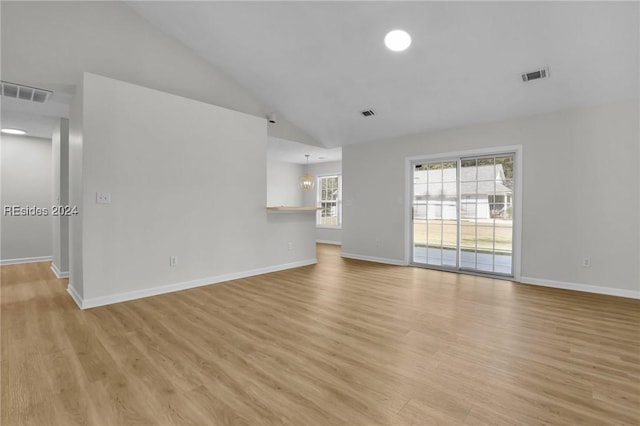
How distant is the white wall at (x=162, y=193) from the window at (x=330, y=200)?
423 centimetres

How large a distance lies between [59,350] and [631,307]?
5605 mm

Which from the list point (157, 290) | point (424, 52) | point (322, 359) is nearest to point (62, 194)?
point (157, 290)

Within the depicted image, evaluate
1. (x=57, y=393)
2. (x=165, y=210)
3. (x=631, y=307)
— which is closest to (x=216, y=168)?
(x=165, y=210)

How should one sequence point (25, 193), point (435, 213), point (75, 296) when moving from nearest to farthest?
point (75, 296), point (435, 213), point (25, 193)

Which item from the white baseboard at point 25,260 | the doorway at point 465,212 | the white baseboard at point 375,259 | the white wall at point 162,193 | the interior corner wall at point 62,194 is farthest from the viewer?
the white baseboard at point 375,259

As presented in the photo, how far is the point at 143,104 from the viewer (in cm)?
364

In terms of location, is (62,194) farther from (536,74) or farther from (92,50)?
(536,74)

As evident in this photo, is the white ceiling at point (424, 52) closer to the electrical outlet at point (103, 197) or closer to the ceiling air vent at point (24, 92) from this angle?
the ceiling air vent at point (24, 92)

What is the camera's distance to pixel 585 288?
13.1 ft

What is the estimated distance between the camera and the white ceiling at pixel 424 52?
306 cm

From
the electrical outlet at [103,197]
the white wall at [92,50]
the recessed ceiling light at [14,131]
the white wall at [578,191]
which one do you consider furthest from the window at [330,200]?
the recessed ceiling light at [14,131]

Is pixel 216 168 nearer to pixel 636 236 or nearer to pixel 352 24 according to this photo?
pixel 352 24

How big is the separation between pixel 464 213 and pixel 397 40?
3047 mm

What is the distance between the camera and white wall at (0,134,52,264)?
5434 mm
